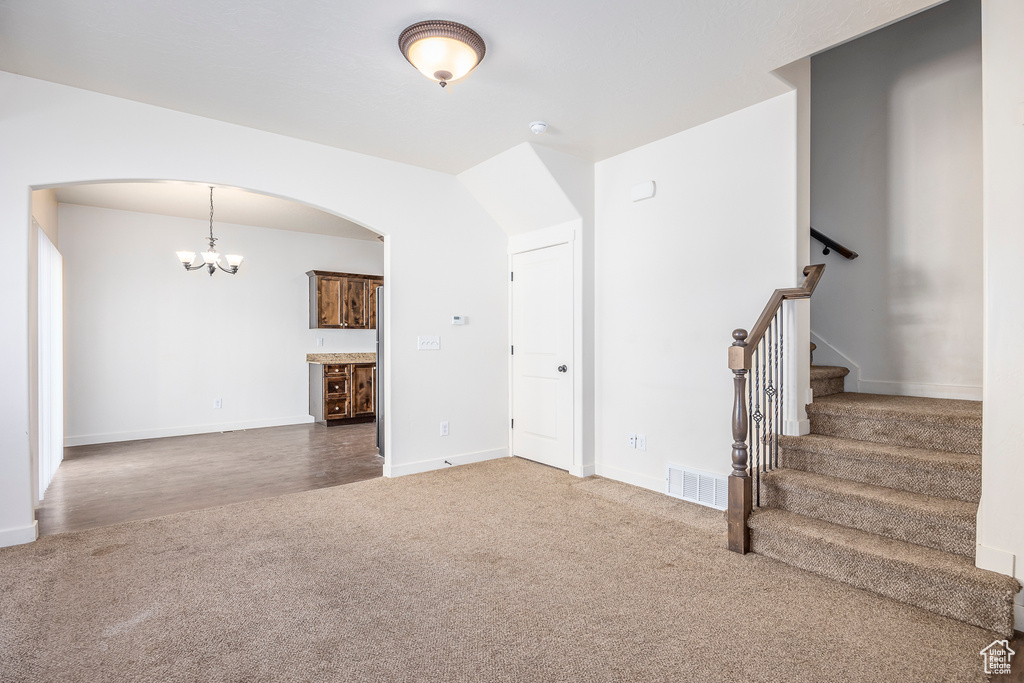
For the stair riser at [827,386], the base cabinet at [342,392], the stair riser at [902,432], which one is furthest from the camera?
the base cabinet at [342,392]

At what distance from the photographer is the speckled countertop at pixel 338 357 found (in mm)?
7363

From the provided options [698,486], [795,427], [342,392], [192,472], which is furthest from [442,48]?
[342,392]

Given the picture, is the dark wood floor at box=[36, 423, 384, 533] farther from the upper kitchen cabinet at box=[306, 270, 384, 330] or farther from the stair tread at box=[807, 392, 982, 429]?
the stair tread at box=[807, 392, 982, 429]

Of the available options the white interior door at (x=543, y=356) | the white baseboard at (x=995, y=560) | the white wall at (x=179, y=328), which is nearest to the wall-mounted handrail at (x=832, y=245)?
the white interior door at (x=543, y=356)

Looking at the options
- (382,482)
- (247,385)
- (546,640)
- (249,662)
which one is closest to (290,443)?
(247,385)

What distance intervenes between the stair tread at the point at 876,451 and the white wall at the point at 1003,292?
410 mm

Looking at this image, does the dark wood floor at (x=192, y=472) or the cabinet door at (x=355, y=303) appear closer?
the dark wood floor at (x=192, y=472)

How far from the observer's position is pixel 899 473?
8.84 ft

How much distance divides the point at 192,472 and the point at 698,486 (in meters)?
4.51

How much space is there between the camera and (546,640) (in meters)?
2.03

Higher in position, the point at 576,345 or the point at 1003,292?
the point at 1003,292

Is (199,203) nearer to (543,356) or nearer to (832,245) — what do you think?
(543,356)

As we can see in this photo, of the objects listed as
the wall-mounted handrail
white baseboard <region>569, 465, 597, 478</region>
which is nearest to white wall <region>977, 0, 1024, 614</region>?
the wall-mounted handrail

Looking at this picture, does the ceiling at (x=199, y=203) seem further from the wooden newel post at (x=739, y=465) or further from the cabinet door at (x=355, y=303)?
the wooden newel post at (x=739, y=465)
